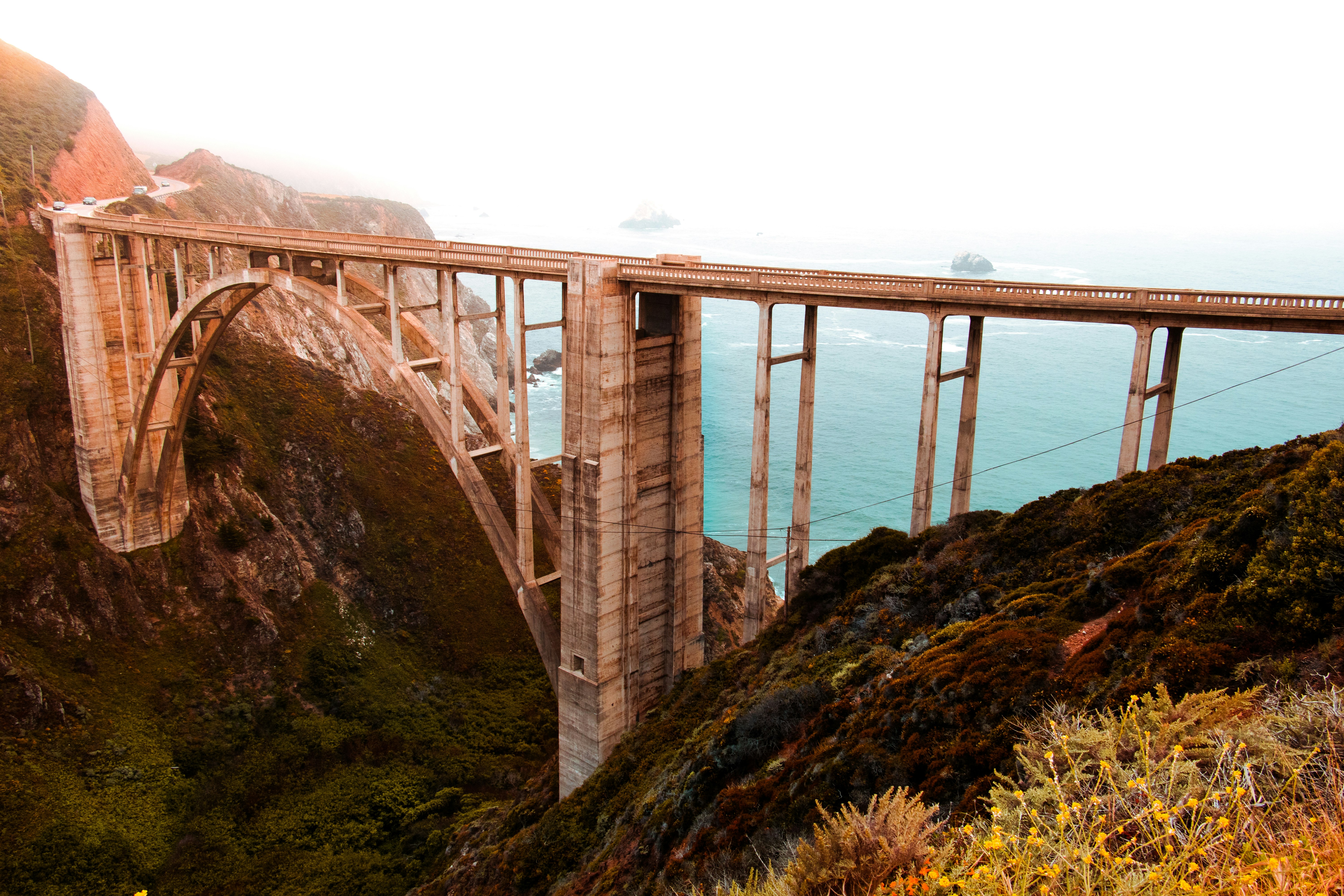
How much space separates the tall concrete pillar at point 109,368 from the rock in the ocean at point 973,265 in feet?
362

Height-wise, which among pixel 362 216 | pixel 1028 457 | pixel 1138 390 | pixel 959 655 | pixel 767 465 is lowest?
pixel 1028 457

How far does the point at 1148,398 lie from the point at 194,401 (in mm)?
32880

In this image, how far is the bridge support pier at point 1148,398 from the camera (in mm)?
14859

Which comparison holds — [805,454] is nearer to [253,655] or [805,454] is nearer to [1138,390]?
[1138,390]

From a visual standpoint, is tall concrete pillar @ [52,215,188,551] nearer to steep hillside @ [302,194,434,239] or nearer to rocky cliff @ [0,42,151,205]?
rocky cliff @ [0,42,151,205]

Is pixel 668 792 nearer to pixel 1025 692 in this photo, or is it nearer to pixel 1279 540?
pixel 1025 692

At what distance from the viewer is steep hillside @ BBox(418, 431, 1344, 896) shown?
9.89 metres

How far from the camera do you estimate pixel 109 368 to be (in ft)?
107

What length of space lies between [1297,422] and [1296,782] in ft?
223

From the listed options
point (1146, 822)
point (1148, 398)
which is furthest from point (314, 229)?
point (1146, 822)

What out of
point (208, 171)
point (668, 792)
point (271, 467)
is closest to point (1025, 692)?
point (668, 792)

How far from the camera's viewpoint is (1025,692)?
1095 centimetres

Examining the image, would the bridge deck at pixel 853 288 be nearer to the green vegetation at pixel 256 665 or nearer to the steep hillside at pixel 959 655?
the steep hillside at pixel 959 655

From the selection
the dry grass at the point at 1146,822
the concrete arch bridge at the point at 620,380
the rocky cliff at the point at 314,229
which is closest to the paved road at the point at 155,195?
the rocky cliff at the point at 314,229
